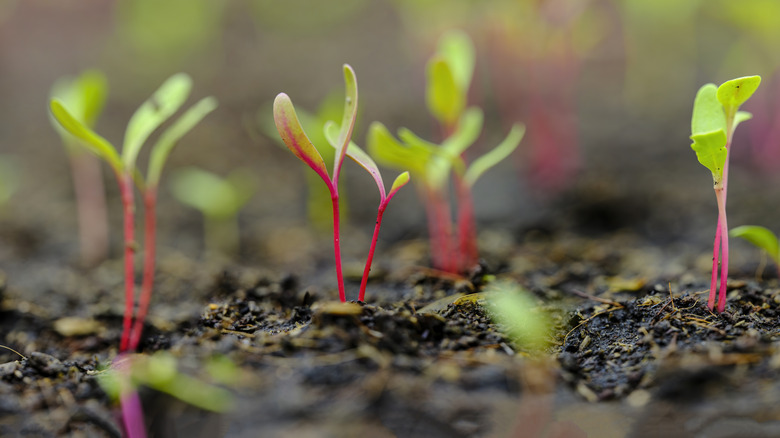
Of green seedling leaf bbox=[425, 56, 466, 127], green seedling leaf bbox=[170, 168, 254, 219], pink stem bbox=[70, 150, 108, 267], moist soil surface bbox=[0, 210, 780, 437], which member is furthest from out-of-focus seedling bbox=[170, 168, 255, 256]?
green seedling leaf bbox=[425, 56, 466, 127]

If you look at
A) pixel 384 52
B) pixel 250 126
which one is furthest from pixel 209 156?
pixel 384 52

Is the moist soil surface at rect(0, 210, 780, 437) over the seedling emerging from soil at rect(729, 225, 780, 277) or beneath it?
beneath

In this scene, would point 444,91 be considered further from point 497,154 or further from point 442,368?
point 442,368

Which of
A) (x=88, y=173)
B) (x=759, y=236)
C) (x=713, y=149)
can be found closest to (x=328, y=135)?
(x=713, y=149)

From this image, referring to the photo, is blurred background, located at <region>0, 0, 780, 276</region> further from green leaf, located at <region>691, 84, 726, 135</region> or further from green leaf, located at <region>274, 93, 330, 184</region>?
green leaf, located at <region>691, 84, 726, 135</region>

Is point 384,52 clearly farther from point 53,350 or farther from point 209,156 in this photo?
point 53,350

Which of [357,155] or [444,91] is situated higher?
[444,91]
